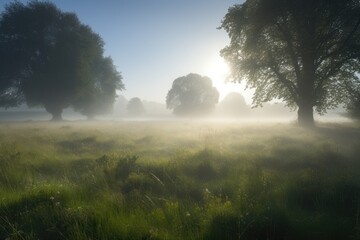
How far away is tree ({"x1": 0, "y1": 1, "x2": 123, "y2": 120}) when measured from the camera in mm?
36500

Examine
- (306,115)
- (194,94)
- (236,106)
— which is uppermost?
(194,94)

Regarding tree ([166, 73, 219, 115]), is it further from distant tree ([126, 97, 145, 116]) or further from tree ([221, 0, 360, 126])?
distant tree ([126, 97, 145, 116])

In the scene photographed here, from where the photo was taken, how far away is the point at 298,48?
20906mm

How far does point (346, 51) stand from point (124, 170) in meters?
18.6

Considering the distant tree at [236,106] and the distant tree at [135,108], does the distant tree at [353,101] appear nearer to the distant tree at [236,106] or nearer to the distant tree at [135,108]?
the distant tree at [236,106]

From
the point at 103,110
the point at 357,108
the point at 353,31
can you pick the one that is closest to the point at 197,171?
the point at 353,31

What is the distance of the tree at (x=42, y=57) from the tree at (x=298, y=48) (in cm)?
2389

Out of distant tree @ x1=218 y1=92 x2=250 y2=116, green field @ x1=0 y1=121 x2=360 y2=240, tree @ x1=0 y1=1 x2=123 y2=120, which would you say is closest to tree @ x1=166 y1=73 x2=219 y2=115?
distant tree @ x1=218 y1=92 x2=250 y2=116

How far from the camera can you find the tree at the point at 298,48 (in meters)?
18.6

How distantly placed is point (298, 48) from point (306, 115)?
216 inches

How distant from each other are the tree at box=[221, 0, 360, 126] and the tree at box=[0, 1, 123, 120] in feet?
78.4

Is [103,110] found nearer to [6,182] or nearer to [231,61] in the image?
[231,61]

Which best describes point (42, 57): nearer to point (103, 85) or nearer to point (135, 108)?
point (103, 85)

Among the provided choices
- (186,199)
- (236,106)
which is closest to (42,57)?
(186,199)
